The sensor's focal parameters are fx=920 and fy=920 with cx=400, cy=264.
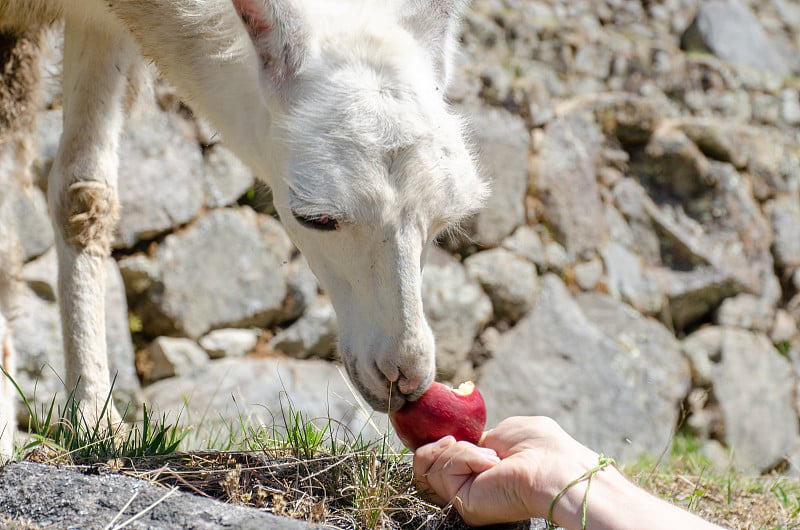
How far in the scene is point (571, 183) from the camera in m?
6.14

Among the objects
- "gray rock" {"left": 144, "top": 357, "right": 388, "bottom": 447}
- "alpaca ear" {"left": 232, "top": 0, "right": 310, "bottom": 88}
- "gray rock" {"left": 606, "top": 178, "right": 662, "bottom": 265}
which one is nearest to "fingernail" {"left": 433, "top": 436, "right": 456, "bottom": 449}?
"alpaca ear" {"left": 232, "top": 0, "right": 310, "bottom": 88}

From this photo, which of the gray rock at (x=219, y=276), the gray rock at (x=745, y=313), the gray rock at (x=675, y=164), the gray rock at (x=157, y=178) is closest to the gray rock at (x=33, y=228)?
the gray rock at (x=157, y=178)

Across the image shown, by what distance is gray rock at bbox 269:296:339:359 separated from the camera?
206 inches

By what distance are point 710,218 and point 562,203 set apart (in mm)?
1299

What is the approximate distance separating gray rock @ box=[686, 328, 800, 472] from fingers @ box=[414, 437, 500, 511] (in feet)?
15.9

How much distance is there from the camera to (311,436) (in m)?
2.26

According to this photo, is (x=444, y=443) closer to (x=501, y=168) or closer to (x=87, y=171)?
(x=87, y=171)

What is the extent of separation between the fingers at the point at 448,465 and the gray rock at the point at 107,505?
1.11ft

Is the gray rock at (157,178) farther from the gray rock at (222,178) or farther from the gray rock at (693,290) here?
the gray rock at (693,290)

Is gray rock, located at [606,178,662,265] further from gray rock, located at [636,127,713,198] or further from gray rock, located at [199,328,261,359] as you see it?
gray rock, located at [199,328,261,359]

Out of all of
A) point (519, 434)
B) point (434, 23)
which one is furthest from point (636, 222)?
point (519, 434)

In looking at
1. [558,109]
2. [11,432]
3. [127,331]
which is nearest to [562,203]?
[558,109]

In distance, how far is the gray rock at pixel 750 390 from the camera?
641 centimetres

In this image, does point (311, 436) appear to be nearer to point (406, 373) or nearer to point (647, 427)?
point (406, 373)
